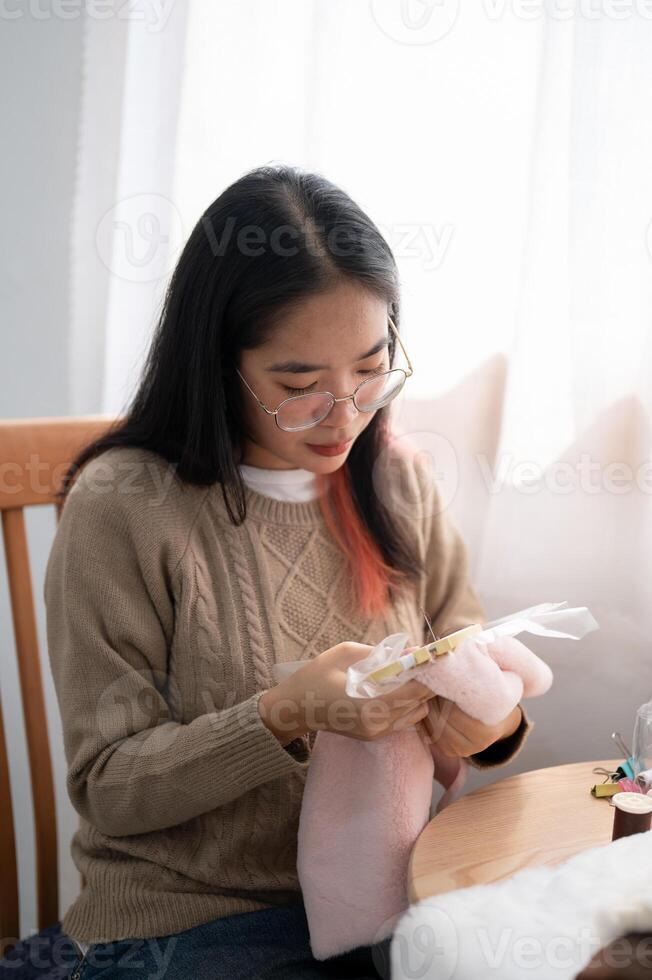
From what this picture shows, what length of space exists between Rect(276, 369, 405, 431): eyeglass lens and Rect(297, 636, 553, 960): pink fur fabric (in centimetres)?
31

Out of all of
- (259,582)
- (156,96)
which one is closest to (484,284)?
(259,582)

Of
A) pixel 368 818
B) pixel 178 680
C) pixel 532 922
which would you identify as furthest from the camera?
pixel 178 680

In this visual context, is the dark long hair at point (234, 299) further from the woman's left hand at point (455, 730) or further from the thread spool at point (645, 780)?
the thread spool at point (645, 780)

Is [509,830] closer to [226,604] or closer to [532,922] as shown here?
[532,922]

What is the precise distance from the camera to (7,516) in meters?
1.41

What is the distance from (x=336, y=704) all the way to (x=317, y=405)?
34cm

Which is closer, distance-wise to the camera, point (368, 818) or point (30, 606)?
point (368, 818)

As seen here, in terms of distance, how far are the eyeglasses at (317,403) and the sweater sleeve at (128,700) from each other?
0.67ft

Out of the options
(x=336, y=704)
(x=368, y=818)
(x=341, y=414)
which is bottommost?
(x=368, y=818)

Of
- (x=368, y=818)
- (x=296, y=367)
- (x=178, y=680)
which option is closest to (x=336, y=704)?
(x=368, y=818)

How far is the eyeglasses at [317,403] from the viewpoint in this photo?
1.13 m

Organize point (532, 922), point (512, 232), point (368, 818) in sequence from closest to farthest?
point (532, 922), point (368, 818), point (512, 232)

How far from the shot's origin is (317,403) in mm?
1140

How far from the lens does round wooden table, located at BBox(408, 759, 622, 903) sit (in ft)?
3.19
